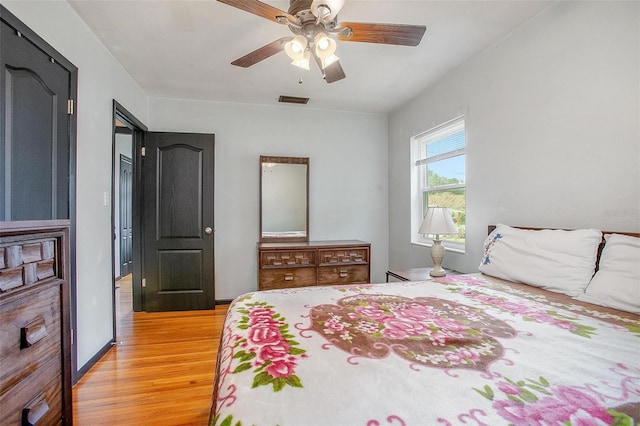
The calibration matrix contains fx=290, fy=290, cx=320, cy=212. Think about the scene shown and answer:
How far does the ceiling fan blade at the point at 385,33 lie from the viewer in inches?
61.3

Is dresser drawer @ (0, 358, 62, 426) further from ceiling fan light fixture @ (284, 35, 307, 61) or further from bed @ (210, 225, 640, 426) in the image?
ceiling fan light fixture @ (284, 35, 307, 61)

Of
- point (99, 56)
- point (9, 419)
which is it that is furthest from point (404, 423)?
point (99, 56)

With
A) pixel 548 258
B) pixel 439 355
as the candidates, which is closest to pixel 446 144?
pixel 548 258

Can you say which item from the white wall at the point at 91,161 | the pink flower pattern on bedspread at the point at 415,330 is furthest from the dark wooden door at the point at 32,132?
the pink flower pattern on bedspread at the point at 415,330

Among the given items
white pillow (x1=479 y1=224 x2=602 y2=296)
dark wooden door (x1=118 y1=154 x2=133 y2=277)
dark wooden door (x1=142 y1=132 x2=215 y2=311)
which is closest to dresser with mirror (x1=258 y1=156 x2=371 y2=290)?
dark wooden door (x1=142 y1=132 x2=215 y2=311)

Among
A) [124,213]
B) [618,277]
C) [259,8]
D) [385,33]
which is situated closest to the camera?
[618,277]

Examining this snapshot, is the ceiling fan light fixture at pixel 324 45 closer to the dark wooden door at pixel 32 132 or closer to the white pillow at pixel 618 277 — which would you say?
the dark wooden door at pixel 32 132

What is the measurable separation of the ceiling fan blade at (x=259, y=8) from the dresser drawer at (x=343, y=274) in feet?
8.18

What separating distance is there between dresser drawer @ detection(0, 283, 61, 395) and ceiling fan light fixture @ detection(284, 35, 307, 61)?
1.59 metres

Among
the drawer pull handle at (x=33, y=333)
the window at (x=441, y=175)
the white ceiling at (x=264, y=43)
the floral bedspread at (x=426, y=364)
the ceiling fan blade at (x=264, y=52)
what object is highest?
the white ceiling at (x=264, y=43)

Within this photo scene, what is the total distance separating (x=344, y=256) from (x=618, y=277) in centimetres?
240

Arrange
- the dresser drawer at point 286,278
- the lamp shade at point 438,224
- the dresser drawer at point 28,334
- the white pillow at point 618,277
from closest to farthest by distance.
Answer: the dresser drawer at point 28,334
the white pillow at point 618,277
the lamp shade at point 438,224
the dresser drawer at point 286,278

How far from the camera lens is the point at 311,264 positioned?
3346 millimetres

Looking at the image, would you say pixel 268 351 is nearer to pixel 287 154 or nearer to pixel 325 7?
pixel 325 7
